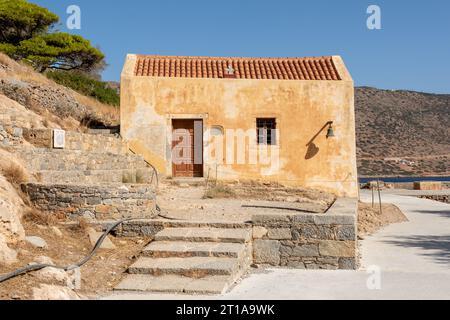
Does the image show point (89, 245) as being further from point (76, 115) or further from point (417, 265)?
point (76, 115)

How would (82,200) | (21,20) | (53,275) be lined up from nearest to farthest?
(53,275) → (82,200) → (21,20)

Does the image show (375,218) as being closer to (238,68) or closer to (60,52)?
(238,68)

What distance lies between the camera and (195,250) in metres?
8.05

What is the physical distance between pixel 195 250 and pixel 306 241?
6.81 ft

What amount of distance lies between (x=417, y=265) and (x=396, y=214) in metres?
8.65

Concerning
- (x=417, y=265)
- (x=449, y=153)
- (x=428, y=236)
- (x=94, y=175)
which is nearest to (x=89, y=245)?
(x=94, y=175)

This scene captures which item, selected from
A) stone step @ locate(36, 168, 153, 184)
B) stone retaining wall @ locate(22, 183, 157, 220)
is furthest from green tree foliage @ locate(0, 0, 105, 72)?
stone retaining wall @ locate(22, 183, 157, 220)

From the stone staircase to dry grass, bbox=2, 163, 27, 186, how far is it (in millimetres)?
2788

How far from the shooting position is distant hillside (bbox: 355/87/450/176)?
66.0 meters

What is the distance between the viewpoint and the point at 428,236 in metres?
13.2

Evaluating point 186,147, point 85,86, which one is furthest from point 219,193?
point 85,86

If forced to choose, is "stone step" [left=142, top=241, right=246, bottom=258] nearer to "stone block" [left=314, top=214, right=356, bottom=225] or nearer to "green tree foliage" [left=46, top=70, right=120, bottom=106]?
"stone block" [left=314, top=214, right=356, bottom=225]

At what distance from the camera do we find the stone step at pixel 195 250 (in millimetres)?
7957

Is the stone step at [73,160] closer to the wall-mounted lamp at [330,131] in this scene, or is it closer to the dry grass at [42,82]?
the dry grass at [42,82]
